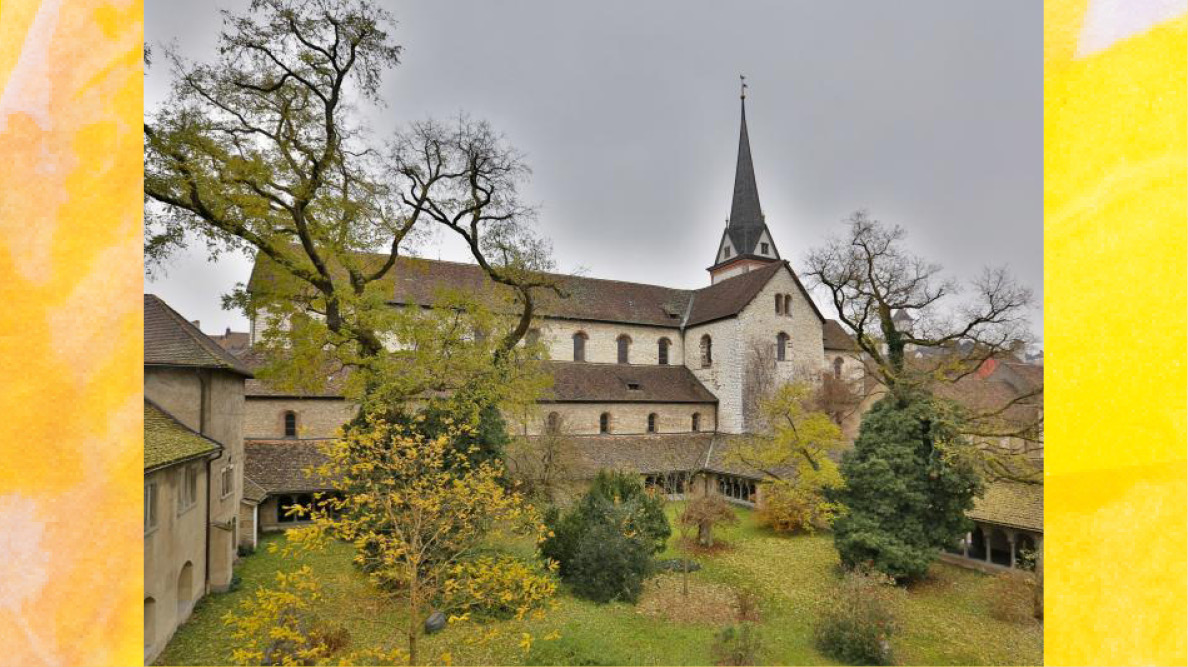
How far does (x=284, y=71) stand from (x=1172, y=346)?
10152 mm

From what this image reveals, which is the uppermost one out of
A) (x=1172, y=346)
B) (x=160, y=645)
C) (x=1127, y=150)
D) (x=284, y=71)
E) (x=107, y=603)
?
(x=284, y=71)

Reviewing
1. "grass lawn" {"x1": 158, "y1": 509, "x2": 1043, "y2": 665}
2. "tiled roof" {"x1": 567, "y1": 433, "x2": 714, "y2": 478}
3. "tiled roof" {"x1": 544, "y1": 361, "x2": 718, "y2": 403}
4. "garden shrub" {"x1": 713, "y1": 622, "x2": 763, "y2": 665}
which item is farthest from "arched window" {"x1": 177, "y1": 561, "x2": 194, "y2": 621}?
"tiled roof" {"x1": 544, "y1": 361, "x2": 718, "y2": 403}

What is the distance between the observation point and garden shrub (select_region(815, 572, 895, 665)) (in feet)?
27.5

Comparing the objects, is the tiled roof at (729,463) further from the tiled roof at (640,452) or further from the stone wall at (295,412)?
the stone wall at (295,412)

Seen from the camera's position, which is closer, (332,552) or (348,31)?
(348,31)

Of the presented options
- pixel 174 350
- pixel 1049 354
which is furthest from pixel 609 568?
pixel 1049 354

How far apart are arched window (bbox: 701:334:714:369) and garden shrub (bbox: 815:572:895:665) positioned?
1562 cm

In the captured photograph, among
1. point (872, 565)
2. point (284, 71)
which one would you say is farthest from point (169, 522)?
point (872, 565)

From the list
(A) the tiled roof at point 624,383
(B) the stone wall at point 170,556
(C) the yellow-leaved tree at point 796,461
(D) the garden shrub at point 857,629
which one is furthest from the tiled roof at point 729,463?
(B) the stone wall at point 170,556

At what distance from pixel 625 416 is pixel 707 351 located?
5783mm

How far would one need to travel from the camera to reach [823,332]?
26.2 metres

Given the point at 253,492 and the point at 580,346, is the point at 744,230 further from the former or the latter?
the point at 253,492

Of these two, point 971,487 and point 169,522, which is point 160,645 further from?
point 971,487

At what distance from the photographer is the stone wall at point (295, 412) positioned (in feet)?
54.5
